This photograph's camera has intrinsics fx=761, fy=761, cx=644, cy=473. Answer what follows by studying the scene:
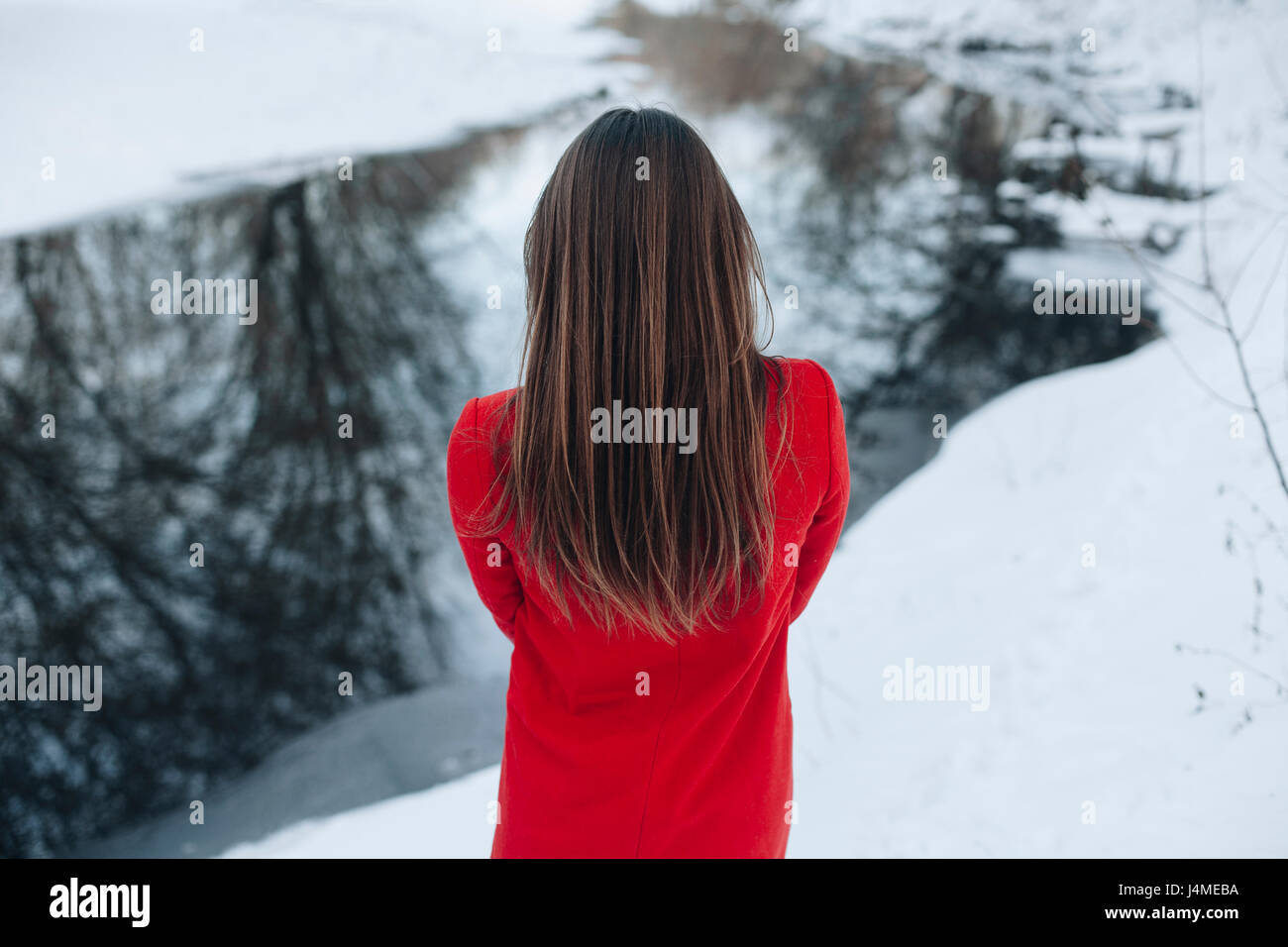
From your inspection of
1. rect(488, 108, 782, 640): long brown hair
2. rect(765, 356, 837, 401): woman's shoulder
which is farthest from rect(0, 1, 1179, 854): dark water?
rect(765, 356, 837, 401): woman's shoulder

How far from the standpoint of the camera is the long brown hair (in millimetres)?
786

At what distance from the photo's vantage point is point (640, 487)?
807mm

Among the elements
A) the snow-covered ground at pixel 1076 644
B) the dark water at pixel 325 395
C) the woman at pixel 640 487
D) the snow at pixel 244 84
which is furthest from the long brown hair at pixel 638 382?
the snow at pixel 244 84

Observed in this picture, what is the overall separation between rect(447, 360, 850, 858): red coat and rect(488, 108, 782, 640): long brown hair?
45mm

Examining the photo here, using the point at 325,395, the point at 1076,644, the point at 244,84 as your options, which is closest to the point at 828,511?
the point at 1076,644

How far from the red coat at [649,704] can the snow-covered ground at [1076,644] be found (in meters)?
0.86

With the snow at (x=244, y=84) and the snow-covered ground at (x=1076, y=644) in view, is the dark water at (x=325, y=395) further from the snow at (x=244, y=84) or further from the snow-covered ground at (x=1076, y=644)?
the snow-covered ground at (x=1076, y=644)

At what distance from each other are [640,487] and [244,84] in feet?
19.3

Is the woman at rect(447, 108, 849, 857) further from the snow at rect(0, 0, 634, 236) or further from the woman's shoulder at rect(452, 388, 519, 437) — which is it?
the snow at rect(0, 0, 634, 236)

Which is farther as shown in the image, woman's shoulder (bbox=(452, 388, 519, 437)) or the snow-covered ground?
the snow-covered ground

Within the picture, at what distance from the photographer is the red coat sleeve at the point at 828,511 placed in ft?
2.79

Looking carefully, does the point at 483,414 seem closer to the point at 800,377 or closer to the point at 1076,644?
the point at 800,377

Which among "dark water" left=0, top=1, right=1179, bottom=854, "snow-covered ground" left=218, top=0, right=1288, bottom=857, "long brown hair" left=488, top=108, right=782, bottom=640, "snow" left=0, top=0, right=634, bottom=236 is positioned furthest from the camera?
"snow" left=0, top=0, right=634, bottom=236
